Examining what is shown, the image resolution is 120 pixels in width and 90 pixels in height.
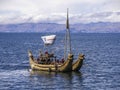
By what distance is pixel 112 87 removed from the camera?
226 ft

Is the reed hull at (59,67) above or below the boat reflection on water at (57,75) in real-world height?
above

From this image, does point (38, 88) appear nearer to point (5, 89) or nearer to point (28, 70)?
point (5, 89)

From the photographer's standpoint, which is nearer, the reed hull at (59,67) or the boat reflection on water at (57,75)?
the boat reflection on water at (57,75)

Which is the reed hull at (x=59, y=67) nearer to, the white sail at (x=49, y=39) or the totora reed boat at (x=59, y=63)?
the totora reed boat at (x=59, y=63)

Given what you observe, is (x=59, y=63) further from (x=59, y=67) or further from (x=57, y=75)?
(x=57, y=75)

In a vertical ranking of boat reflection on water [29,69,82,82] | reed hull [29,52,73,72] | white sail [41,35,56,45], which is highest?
white sail [41,35,56,45]

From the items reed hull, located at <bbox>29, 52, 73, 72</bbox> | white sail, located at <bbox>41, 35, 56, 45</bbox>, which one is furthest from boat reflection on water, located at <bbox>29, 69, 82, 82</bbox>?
white sail, located at <bbox>41, 35, 56, 45</bbox>

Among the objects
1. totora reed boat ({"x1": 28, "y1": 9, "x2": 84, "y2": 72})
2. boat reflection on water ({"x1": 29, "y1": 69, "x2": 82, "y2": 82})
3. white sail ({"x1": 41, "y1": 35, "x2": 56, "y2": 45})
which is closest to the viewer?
boat reflection on water ({"x1": 29, "y1": 69, "x2": 82, "y2": 82})

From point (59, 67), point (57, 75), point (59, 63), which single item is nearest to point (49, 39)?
point (59, 63)

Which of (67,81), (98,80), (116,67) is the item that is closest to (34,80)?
(67,81)

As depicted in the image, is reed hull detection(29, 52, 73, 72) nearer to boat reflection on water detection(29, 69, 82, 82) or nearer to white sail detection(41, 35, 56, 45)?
boat reflection on water detection(29, 69, 82, 82)

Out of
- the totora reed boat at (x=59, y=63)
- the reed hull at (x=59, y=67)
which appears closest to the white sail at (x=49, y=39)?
the totora reed boat at (x=59, y=63)

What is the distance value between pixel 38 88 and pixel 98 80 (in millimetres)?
13282

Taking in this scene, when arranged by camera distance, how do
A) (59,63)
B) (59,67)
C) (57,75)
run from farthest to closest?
(59,63)
(59,67)
(57,75)
